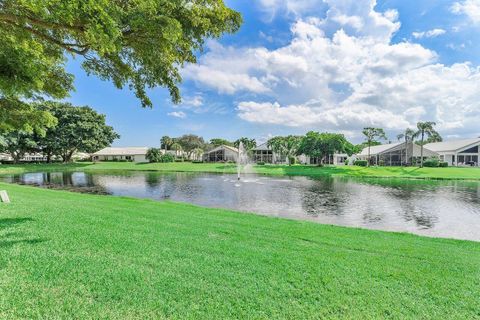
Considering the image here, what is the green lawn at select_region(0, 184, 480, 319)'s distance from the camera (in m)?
3.36

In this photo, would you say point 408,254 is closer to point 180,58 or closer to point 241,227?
point 241,227

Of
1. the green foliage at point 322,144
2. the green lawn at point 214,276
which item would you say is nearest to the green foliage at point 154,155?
the green foliage at point 322,144

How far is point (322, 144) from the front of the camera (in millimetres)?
53281

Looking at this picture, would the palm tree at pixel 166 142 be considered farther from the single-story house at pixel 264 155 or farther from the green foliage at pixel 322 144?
the green foliage at pixel 322 144

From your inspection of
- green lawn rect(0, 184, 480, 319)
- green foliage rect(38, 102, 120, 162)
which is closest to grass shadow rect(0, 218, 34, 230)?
green lawn rect(0, 184, 480, 319)

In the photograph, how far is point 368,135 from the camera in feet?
189

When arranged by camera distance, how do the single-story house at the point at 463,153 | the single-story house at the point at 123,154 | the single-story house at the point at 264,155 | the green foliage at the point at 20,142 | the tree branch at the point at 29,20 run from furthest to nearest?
1. the single-story house at the point at 123,154
2. the single-story house at the point at 264,155
3. the single-story house at the point at 463,153
4. the green foliage at the point at 20,142
5. the tree branch at the point at 29,20

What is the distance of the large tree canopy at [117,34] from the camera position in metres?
3.62

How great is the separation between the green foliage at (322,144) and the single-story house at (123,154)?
1770 inches

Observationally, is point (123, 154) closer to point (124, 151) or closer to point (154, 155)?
point (124, 151)

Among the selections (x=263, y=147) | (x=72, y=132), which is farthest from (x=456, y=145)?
(x=72, y=132)

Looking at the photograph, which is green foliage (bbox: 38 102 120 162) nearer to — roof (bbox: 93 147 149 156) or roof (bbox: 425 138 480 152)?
roof (bbox: 93 147 149 156)

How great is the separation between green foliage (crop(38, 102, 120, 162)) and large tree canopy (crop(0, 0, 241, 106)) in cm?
5733

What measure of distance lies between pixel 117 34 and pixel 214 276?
365 cm
